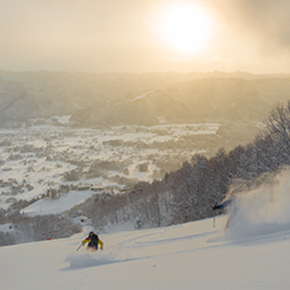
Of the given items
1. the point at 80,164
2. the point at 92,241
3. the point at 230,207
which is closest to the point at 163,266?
the point at 92,241

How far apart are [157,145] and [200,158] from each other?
7451 cm

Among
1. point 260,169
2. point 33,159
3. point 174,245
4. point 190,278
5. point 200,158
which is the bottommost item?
point 174,245

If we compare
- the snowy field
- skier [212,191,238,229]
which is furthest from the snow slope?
the snowy field

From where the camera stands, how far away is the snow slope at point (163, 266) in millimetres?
4238

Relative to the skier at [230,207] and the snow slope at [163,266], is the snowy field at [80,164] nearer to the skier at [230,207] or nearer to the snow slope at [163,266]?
the snow slope at [163,266]

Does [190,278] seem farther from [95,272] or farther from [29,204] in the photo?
[29,204]

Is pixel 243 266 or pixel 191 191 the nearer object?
pixel 243 266

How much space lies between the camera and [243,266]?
4.63m

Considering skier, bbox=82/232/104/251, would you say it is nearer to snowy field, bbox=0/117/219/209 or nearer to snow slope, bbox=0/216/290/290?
snow slope, bbox=0/216/290/290

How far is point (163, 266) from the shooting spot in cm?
632

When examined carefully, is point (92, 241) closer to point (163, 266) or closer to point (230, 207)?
point (163, 266)

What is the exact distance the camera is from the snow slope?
4238 millimetres

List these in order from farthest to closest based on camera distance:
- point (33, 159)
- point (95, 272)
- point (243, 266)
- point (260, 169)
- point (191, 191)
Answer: point (33, 159)
point (191, 191)
point (260, 169)
point (95, 272)
point (243, 266)

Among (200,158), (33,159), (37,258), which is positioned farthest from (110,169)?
(37,258)
